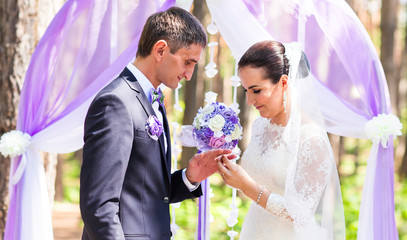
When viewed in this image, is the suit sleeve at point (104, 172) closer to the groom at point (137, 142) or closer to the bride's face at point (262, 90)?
the groom at point (137, 142)

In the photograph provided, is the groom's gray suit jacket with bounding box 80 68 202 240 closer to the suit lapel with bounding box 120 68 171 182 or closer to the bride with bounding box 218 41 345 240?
the suit lapel with bounding box 120 68 171 182

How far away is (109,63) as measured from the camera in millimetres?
3264

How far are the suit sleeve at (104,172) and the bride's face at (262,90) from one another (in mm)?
903

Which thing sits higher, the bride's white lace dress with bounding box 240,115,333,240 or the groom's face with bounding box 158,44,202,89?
the groom's face with bounding box 158,44,202,89

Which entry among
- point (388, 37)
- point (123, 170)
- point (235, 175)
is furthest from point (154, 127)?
point (388, 37)

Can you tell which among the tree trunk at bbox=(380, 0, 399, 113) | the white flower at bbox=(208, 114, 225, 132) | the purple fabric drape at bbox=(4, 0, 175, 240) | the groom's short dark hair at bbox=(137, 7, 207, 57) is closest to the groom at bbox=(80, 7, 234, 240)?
the groom's short dark hair at bbox=(137, 7, 207, 57)

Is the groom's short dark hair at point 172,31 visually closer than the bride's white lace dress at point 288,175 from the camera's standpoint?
Yes

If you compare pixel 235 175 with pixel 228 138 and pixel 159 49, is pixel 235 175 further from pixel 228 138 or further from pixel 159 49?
pixel 159 49

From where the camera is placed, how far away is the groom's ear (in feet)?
7.50

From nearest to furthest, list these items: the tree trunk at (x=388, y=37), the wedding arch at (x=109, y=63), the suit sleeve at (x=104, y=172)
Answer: the suit sleeve at (x=104, y=172) → the wedding arch at (x=109, y=63) → the tree trunk at (x=388, y=37)

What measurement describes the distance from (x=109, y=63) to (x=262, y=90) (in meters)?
1.18

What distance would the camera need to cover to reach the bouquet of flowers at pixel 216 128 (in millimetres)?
2572

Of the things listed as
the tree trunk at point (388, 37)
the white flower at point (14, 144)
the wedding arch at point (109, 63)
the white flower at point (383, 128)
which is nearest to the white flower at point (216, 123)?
the wedding arch at point (109, 63)

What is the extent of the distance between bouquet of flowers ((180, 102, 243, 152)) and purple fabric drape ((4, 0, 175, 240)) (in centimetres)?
92
